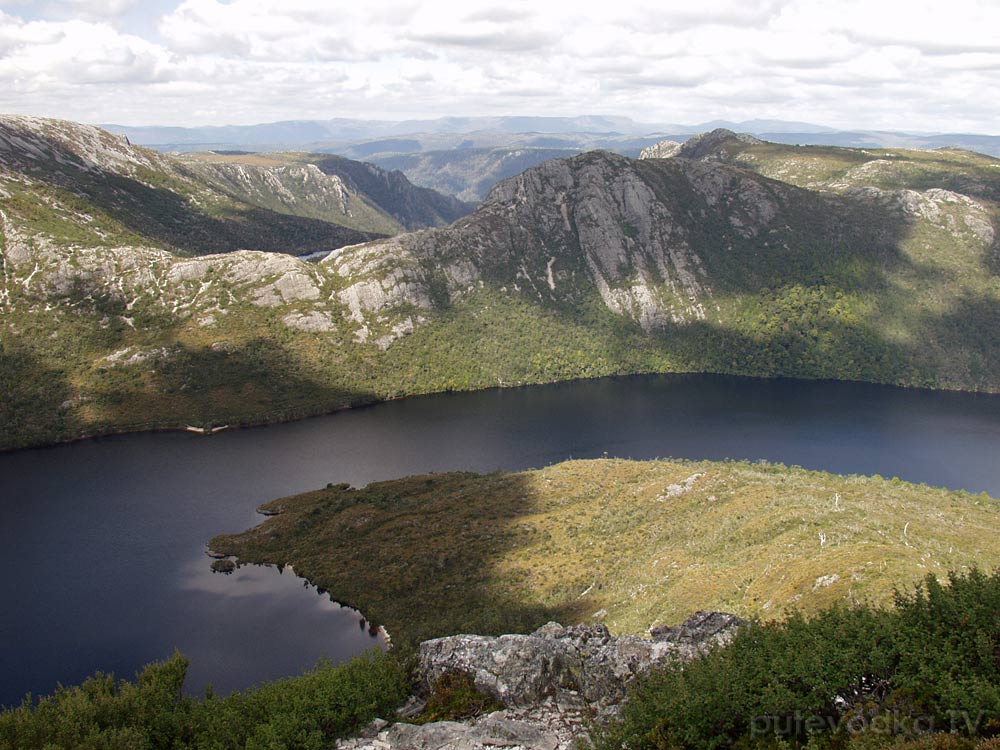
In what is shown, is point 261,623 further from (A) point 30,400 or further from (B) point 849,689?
(A) point 30,400

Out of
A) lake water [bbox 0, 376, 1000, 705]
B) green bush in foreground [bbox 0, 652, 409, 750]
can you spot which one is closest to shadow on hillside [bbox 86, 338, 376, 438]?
lake water [bbox 0, 376, 1000, 705]

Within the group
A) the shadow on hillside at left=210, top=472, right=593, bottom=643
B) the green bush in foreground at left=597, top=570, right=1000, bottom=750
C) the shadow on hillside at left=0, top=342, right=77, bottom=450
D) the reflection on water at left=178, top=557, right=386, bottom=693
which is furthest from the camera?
the shadow on hillside at left=0, top=342, right=77, bottom=450

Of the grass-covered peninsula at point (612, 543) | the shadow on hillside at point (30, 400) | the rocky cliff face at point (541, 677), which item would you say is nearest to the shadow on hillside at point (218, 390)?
the shadow on hillside at point (30, 400)

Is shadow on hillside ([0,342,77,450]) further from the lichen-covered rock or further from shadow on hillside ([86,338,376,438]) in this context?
the lichen-covered rock

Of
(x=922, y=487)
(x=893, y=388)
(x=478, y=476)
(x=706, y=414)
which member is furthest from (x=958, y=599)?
(x=893, y=388)

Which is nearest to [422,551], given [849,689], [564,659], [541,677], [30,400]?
[564,659]

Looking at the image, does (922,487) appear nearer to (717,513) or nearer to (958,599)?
(717,513)
